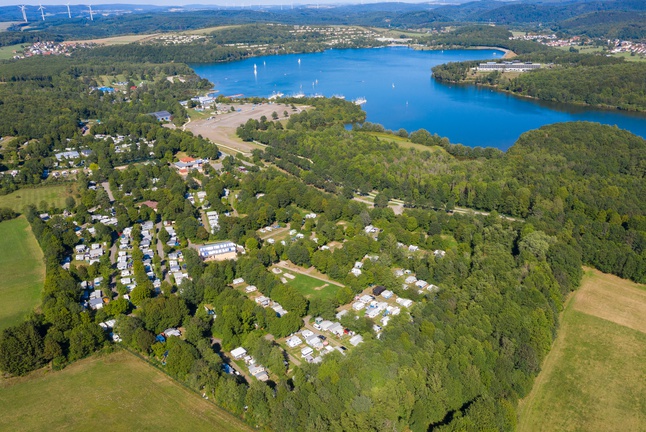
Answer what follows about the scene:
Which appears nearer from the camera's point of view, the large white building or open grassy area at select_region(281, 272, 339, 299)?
open grassy area at select_region(281, 272, 339, 299)

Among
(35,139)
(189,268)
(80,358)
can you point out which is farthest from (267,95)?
(80,358)

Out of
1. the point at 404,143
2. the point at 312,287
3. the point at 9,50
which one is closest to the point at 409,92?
the point at 404,143

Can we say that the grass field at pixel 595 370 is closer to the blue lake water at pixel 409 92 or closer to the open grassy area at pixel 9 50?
the blue lake water at pixel 409 92

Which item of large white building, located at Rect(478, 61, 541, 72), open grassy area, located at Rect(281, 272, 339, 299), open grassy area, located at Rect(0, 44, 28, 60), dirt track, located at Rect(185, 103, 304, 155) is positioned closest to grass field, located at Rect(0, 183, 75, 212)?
dirt track, located at Rect(185, 103, 304, 155)

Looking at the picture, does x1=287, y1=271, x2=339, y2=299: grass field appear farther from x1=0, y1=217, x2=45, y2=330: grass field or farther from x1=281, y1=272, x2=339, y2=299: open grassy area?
x1=0, y1=217, x2=45, y2=330: grass field

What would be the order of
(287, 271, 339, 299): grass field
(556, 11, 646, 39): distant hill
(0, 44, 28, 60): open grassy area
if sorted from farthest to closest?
(556, 11, 646, 39): distant hill → (0, 44, 28, 60): open grassy area → (287, 271, 339, 299): grass field

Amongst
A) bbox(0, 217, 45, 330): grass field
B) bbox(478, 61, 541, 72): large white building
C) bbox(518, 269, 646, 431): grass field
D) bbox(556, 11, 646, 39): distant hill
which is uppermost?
bbox(556, 11, 646, 39): distant hill
